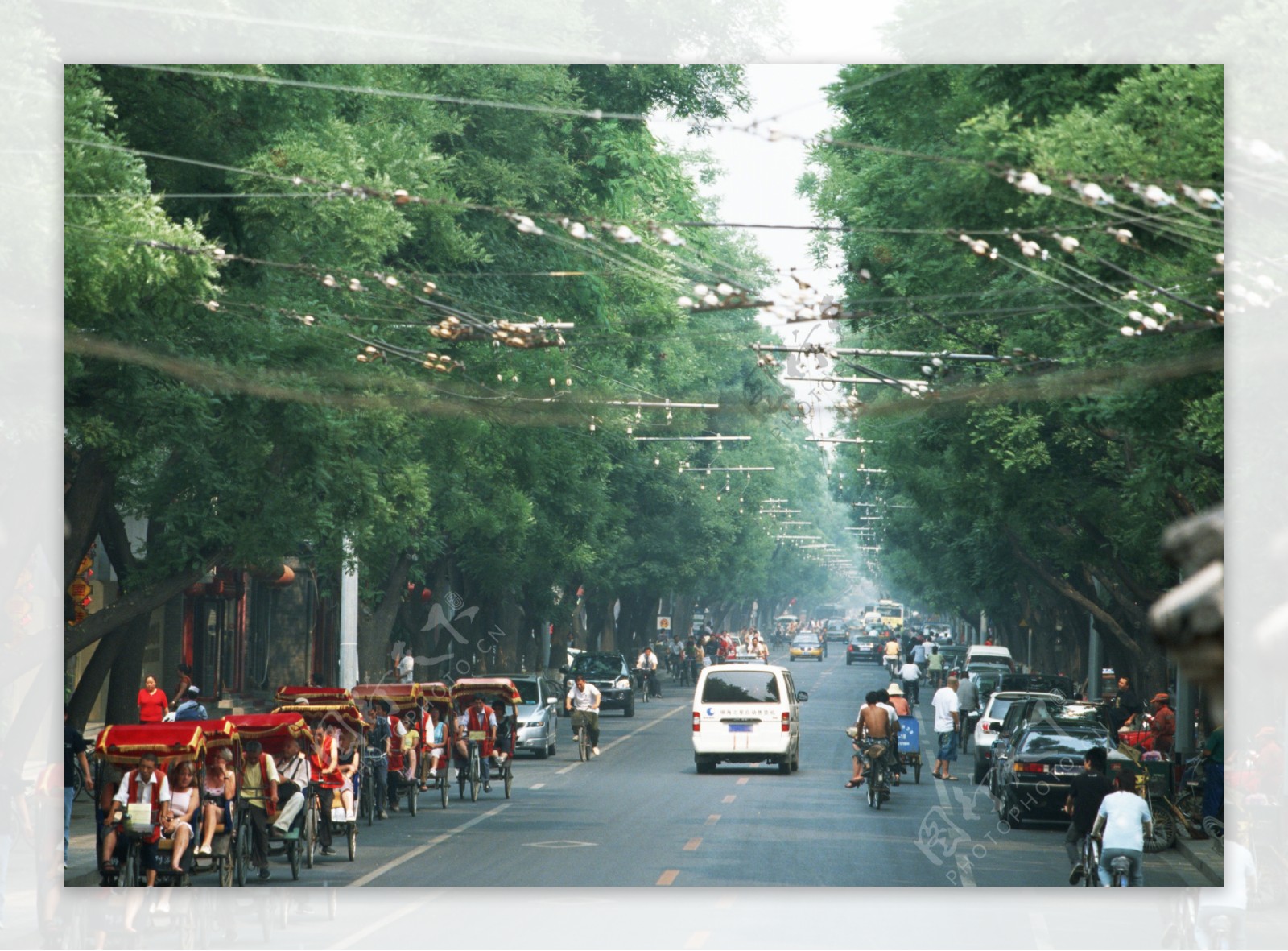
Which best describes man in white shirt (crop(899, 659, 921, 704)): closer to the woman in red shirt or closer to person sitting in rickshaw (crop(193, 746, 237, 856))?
the woman in red shirt

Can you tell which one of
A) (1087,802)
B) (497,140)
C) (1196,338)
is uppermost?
(497,140)

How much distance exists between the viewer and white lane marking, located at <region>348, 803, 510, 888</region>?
20047mm

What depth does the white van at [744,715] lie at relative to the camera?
111 ft

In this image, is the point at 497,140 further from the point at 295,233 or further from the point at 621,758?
the point at 621,758

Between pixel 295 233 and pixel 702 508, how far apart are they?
135 feet

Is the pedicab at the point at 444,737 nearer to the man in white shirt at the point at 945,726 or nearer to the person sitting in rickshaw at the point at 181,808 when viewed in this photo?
the man in white shirt at the point at 945,726

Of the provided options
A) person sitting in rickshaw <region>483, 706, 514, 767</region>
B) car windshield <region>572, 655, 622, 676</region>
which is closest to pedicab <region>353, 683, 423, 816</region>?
person sitting in rickshaw <region>483, 706, 514, 767</region>

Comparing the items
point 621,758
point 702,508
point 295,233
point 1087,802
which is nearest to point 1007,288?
point 1087,802

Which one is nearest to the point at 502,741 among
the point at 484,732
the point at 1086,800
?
the point at 484,732

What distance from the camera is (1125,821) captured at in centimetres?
1619

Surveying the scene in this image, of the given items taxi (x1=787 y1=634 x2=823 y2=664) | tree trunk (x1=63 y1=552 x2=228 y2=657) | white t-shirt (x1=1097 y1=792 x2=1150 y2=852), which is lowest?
taxi (x1=787 y1=634 x2=823 y2=664)

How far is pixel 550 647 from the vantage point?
205ft

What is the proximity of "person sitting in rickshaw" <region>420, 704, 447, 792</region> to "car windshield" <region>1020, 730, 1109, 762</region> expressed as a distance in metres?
8.70

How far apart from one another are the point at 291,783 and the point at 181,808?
8.66 ft
